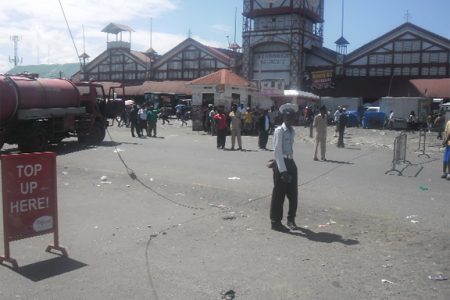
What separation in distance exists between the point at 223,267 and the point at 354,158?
12.5 meters

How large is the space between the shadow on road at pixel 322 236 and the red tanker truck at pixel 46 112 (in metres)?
12.0

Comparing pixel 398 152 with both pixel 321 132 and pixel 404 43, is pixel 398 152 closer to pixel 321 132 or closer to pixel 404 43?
pixel 321 132

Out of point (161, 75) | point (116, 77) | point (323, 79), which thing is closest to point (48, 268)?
point (323, 79)

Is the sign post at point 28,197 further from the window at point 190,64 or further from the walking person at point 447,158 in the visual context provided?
the window at point 190,64

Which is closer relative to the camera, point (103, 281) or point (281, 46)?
point (103, 281)

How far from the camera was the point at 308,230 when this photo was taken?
7047 millimetres

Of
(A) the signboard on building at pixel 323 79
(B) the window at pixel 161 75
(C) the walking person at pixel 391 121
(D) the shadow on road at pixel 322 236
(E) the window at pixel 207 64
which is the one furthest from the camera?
(B) the window at pixel 161 75

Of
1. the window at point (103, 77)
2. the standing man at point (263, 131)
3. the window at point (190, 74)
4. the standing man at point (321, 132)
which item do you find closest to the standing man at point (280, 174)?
the standing man at point (321, 132)

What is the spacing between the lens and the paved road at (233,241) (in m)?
4.82

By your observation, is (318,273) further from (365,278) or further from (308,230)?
(308,230)

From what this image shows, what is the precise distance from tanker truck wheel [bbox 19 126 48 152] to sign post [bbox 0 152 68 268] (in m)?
12.1

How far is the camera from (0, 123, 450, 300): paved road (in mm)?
4824

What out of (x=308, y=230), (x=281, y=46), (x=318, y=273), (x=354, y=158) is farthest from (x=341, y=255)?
(x=281, y=46)

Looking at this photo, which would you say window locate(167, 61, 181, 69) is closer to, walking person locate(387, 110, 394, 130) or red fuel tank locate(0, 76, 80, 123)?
walking person locate(387, 110, 394, 130)
